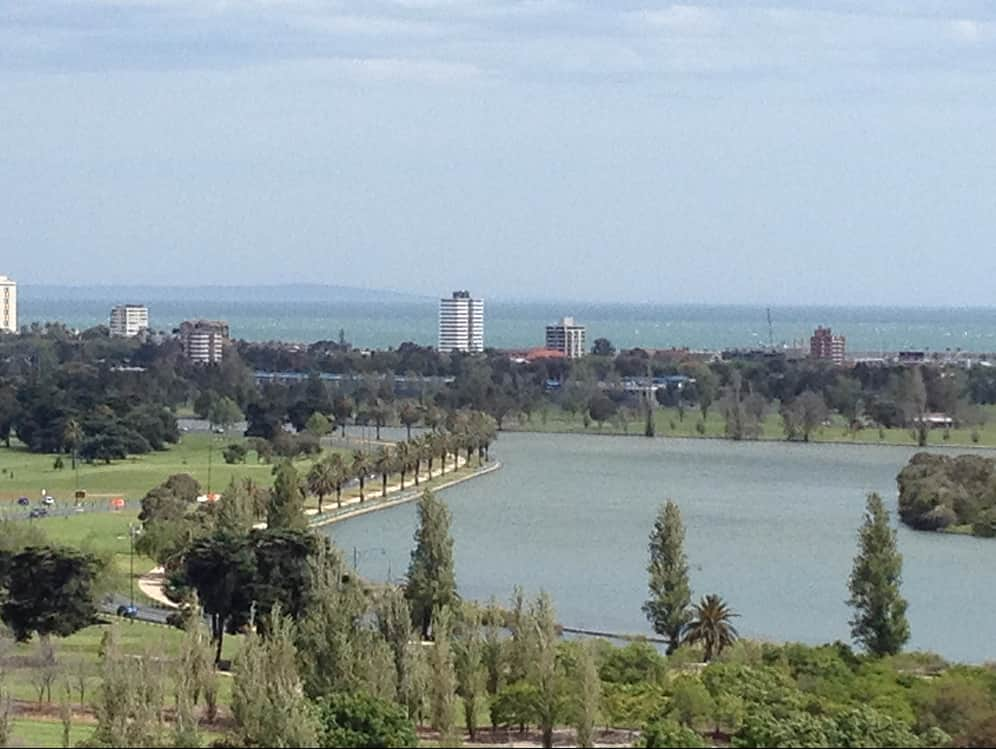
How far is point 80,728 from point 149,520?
60.4 ft

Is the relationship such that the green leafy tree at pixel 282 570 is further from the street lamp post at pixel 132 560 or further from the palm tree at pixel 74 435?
the palm tree at pixel 74 435

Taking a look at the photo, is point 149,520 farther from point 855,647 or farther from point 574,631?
point 855,647

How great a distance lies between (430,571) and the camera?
2900cm

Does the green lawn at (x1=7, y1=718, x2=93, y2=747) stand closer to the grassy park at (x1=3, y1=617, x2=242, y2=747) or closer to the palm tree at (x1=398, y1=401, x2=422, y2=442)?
the grassy park at (x1=3, y1=617, x2=242, y2=747)

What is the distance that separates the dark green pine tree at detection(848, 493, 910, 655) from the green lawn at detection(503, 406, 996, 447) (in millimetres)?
39125

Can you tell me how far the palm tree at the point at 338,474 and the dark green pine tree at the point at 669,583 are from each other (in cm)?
2042

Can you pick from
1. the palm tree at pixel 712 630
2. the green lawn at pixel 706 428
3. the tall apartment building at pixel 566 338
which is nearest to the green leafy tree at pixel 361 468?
the green lawn at pixel 706 428

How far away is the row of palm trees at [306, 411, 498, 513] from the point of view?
159 ft

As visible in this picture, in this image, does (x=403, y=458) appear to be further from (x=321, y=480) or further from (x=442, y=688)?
(x=442, y=688)

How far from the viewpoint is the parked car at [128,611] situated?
3086cm

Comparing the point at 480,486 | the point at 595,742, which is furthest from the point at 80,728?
the point at 480,486

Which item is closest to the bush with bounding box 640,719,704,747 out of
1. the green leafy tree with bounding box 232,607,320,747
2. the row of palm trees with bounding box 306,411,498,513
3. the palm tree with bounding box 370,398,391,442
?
the green leafy tree with bounding box 232,607,320,747

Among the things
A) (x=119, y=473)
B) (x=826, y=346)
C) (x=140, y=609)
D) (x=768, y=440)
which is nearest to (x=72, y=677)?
(x=140, y=609)

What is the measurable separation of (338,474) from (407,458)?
19.5ft
